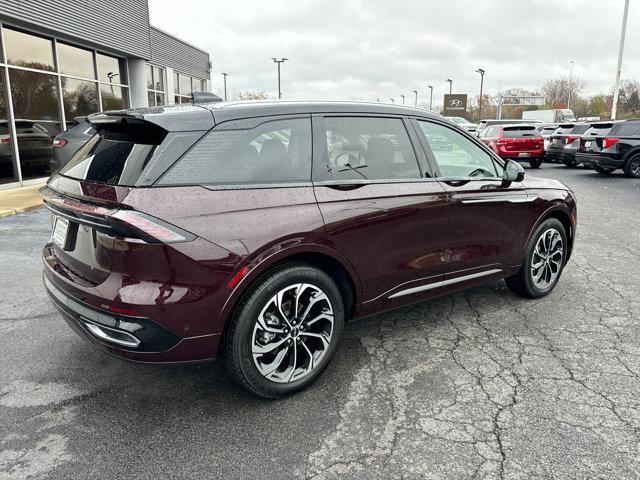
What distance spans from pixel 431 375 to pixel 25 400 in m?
2.39

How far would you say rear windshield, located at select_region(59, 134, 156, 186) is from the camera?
8.43 feet

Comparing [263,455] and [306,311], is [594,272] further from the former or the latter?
[263,455]

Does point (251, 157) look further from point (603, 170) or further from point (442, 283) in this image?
point (603, 170)

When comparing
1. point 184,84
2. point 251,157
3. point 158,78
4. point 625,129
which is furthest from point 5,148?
point 625,129

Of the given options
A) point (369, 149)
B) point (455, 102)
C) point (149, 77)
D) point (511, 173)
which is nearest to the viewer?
point (369, 149)

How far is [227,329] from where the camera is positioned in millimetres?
2693

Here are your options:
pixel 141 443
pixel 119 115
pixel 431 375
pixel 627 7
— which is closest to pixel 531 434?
pixel 431 375

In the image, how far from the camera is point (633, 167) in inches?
565

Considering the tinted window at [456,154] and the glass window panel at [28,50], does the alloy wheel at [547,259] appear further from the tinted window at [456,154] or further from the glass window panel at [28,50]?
the glass window panel at [28,50]

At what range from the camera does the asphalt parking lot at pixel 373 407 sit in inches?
93.0

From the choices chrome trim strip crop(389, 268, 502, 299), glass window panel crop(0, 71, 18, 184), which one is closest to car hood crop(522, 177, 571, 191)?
chrome trim strip crop(389, 268, 502, 299)

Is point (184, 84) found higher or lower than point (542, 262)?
higher

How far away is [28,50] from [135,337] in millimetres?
12539

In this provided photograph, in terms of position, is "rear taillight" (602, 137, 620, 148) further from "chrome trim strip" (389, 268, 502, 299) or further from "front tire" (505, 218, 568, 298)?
"chrome trim strip" (389, 268, 502, 299)
